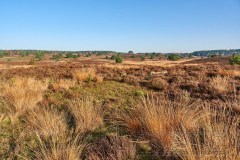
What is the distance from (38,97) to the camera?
830 cm

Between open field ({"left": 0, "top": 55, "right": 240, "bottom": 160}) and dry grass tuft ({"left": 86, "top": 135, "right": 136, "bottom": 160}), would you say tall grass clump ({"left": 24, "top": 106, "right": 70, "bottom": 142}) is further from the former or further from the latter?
dry grass tuft ({"left": 86, "top": 135, "right": 136, "bottom": 160})

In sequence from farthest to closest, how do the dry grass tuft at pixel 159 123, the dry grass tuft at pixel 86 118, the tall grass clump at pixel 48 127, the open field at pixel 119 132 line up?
the dry grass tuft at pixel 86 118 → the tall grass clump at pixel 48 127 → the dry grass tuft at pixel 159 123 → the open field at pixel 119 132

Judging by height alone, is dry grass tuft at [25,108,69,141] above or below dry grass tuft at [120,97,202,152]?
below

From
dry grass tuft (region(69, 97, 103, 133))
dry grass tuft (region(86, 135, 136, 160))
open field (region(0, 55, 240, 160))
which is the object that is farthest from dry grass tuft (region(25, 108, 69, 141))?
dry grass tuft (region(86, 135, 136, 160))

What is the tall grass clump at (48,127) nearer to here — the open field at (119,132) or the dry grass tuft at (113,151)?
the open field at (119,132)

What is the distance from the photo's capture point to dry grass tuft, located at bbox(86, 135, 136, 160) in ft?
12.6

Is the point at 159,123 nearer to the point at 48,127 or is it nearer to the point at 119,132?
the point at 119,132

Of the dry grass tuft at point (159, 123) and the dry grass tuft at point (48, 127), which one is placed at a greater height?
the dry grass tuft at point (159, 123)

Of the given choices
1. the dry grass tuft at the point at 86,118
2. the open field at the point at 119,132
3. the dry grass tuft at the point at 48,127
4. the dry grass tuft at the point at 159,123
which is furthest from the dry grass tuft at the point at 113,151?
the dry grass tuft at the point at 86,118

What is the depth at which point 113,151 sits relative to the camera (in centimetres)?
404

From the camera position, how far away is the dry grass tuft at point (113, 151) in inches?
151

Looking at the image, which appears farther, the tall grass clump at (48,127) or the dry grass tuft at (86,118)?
the dry grass tuft at (86,118)

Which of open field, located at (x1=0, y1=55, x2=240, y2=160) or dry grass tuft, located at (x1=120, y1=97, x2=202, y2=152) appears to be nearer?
open field, located at (x1=0, y1=55, x2=240, y2=160)

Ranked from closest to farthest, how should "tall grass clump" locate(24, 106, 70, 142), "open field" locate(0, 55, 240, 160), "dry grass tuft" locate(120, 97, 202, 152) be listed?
1. "open field" locate(0, 55, 240, 160)
2. "dry grass tuft" locate(120, 97, 202, 152)
3. "tall grass clump" locate(24, 106, 70, 142)
